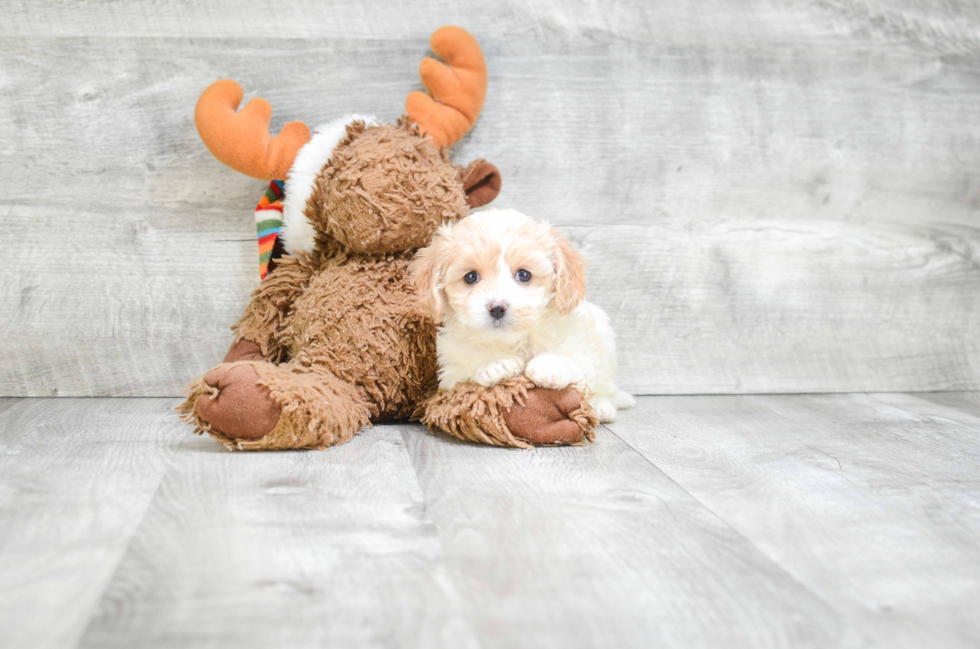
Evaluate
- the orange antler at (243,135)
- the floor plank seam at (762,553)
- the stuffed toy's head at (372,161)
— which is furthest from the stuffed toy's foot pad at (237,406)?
the floor plank seam at (762,553)

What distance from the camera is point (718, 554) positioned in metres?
0.78

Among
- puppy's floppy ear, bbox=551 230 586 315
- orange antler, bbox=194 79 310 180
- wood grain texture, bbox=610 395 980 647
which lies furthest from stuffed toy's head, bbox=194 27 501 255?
wood grain texture, bbox=610 395 980 647

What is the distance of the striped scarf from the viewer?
1367 mm

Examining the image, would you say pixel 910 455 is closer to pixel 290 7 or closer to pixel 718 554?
pixel 718 554

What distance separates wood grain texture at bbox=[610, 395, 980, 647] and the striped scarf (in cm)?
67

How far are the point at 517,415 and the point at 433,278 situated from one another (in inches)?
9.3

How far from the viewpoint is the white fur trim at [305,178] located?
1.29m

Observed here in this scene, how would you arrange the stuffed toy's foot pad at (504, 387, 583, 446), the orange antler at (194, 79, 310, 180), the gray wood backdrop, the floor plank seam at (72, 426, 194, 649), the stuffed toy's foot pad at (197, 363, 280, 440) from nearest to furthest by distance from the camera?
1. the floor plank seam at (72, 426, 194, 649)
2. the stuffed toy's foot pad at (197, 363, 280, 440)
3. the stuffed toy's foot pad at (504, 387, 583, 446)
4. the orange antler at (194, 79, 310, 180)
5. the gray wood backdrop

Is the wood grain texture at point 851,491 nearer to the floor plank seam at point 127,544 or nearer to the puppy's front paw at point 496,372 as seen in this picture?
the puppy's front paw at point 496,372

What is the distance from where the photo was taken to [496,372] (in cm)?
115

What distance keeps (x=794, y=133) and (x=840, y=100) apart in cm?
12

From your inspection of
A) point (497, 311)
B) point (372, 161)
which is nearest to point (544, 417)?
point (497, 311)

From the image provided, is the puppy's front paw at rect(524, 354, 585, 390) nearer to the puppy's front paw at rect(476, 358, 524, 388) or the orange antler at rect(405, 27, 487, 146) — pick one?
the puppy's front paw at rect(476, 358, 524, 388)

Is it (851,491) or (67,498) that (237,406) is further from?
(851,491)
